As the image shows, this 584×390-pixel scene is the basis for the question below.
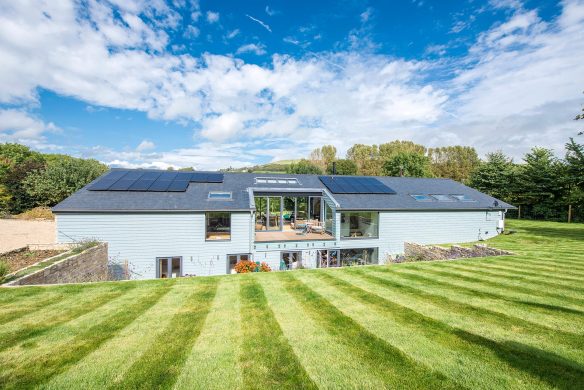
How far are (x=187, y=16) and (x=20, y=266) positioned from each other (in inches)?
660

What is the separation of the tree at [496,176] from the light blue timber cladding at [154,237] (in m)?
37.5

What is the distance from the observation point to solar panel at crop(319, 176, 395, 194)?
19.9m

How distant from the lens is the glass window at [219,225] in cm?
1571

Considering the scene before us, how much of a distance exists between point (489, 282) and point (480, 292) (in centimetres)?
127

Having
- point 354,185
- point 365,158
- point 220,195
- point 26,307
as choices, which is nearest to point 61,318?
point 26,307

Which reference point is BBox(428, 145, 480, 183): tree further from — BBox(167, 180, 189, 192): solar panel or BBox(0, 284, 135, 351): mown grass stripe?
BBox(0, 284, 135, 351): mown grass stripe

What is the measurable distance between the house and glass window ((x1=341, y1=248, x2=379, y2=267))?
68mm

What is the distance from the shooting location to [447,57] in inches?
826

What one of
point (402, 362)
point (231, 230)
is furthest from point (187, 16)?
point (402, 362)

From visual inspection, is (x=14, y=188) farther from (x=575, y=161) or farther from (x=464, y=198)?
(x=575, y=161)

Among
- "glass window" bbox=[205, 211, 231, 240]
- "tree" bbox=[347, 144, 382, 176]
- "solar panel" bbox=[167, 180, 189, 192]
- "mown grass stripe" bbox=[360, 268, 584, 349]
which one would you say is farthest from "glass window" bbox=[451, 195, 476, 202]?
"tree" bbox=[347, 144, 382, 176]

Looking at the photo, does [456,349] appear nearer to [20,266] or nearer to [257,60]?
[20,266]

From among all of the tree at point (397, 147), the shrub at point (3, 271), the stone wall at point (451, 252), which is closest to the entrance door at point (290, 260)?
the stone wall at point (451, 252)

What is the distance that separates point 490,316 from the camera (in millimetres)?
5453
